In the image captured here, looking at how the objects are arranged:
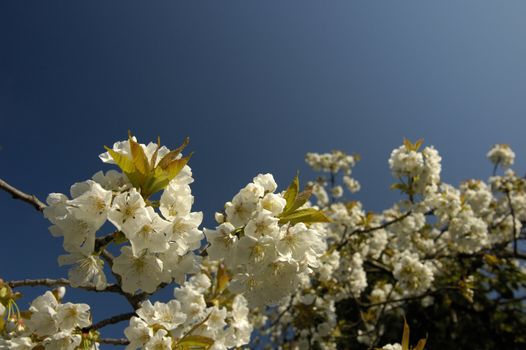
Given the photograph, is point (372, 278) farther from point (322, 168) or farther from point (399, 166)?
point (399, 166)

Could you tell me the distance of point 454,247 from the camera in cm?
684

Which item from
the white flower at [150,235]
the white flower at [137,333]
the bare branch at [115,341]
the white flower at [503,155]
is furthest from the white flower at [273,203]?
the white flower at [503,155]

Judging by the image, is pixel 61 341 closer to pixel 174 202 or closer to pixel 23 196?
pixel 23 196

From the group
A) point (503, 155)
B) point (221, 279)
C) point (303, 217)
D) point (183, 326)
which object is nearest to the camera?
point (303, 217)

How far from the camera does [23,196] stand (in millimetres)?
1465

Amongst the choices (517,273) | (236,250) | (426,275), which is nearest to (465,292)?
(426,275)

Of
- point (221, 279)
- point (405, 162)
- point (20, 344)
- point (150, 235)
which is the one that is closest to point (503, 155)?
point (405, 162)

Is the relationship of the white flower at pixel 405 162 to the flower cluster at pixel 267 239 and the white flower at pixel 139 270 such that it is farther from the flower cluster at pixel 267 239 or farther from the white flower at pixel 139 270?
the white flower at pixel 139 270

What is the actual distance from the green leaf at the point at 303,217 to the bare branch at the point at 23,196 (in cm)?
103

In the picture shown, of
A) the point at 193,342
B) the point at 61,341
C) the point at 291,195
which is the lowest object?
the point at 193,342

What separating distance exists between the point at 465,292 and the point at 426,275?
554 mm

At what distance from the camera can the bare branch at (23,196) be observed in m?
1.42

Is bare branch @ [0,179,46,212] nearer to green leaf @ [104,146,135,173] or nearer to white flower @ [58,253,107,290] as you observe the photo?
white flower @ [58,253,107,290]

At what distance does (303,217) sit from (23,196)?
1.23 meters
